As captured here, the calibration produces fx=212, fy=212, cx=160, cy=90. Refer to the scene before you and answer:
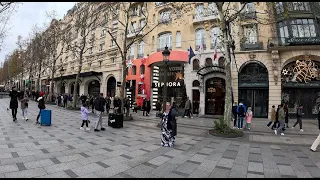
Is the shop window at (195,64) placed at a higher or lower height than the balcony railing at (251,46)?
lower

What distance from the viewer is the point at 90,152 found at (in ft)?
21.7

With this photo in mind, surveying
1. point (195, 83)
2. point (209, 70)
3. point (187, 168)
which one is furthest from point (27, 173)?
point (195, 83)

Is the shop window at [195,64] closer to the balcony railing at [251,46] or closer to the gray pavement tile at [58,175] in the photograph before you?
the balcony railing at [251,46]

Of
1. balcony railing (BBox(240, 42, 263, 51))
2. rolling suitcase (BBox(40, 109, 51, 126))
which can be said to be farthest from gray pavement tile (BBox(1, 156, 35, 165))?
balcony railing (BBox(240, 42, 263, 51))

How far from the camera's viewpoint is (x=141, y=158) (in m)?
6.25

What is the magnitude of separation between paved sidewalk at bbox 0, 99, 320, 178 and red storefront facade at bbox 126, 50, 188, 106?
16433 millimetres

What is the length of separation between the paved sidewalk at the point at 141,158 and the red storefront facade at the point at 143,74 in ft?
53.9

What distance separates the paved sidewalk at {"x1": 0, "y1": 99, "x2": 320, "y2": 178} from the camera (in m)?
5.08

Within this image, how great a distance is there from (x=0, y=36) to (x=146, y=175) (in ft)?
64.0

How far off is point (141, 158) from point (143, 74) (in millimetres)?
21968

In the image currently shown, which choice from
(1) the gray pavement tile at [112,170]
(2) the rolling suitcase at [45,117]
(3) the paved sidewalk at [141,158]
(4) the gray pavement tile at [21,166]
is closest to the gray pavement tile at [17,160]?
(3) the paved sidewalk at [141,158]

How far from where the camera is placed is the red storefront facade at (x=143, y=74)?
24.4 meters

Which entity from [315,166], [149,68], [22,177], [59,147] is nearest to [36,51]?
[149,68]

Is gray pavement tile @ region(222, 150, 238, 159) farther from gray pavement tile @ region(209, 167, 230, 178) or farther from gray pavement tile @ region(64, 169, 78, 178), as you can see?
gray pavement tile @ region(64, 169, 78, 178)
